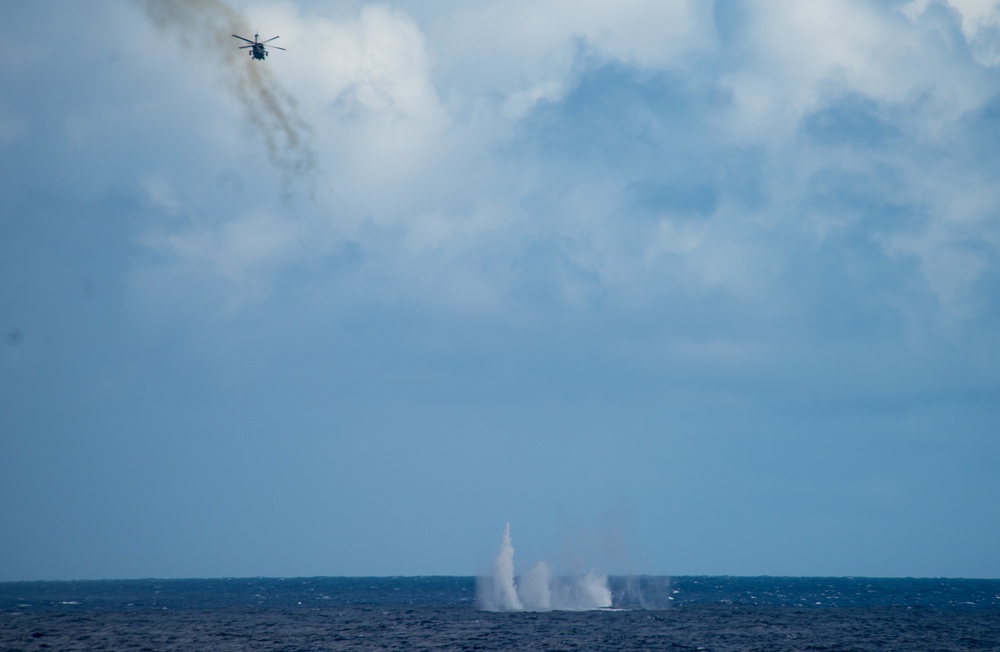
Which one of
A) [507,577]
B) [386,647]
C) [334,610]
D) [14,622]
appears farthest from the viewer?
[334,610]

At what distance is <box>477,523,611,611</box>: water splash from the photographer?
3518 inches

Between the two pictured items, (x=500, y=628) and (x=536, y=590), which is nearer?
(x=500, y=628)

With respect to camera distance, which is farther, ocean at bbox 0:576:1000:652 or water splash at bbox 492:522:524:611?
water splash at bbox 492:522:524:611

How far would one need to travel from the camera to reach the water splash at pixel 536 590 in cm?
8936

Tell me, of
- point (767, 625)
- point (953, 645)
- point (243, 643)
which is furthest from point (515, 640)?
point (953, 645)

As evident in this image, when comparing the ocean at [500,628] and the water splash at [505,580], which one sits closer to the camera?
the ocean at [500,628]

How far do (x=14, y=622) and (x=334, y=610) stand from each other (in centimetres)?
2880

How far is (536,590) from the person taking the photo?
295 ft

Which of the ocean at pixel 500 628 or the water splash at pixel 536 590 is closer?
the ocean at pixel 500 628

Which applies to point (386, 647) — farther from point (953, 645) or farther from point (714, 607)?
point (714, 607)

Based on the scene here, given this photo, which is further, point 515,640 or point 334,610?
point 334,610

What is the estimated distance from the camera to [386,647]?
58812mm

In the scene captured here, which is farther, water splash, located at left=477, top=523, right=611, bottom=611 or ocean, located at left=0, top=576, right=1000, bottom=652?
water splash, located at left=477, top=523, right=611, bottom=611

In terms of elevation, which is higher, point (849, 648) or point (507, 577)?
point (507, 577)
